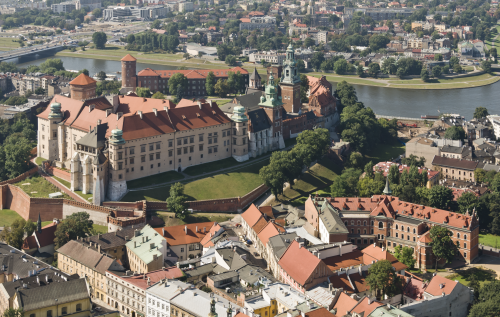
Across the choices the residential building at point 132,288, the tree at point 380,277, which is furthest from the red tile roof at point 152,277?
the tree at point 380,277

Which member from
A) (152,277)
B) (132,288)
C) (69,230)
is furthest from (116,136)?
(132,288)

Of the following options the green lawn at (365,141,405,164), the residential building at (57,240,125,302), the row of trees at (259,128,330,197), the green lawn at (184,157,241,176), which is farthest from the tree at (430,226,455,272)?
the green lawn at (365,141,405,164)

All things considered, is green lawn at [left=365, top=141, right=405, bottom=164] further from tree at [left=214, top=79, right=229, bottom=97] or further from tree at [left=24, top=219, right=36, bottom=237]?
tree at [left=24, top=219, right=36, bottom=237]

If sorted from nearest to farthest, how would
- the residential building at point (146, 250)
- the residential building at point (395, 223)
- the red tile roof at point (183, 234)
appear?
the residential building at point (146, 250) < the red tile roof at point (183, 234) < the residential building at point (395, 223)

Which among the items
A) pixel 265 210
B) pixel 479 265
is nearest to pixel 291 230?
pixel 265 210

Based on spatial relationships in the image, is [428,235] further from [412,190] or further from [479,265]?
[412,190]

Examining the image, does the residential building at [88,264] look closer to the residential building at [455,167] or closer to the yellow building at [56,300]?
the yellow building at [56,300]
